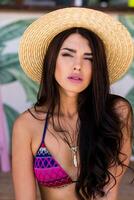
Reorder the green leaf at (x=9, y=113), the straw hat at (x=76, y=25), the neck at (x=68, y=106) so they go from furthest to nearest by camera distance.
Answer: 1. the green leaf at (x=9, y=113)
2. the neck at (x=68, y=106)
3. the straw hat at (x=76, y=25)

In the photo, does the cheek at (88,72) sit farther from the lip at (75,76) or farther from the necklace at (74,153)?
the necklace at (74,153)

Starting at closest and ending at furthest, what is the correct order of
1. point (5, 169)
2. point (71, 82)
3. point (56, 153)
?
point (71, 82)
point (56, 153)
point (5, 169)

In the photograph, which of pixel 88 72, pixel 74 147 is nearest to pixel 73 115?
pixel 74 147

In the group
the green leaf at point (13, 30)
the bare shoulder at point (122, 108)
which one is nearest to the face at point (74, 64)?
the bare shoulder at point (122, 108)

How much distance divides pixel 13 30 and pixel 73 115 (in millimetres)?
1841

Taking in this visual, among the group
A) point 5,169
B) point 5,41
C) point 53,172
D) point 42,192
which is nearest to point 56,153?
point 53,172

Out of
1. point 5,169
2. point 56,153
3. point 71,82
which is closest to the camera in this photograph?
point 71,82

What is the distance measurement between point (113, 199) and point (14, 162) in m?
0.47

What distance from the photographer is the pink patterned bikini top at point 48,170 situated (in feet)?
6.20

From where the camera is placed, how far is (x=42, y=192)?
2.05m

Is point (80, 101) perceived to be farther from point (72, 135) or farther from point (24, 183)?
point (24, 183)

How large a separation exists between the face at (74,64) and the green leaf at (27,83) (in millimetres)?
1933

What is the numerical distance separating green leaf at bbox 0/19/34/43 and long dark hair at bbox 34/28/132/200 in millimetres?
1780

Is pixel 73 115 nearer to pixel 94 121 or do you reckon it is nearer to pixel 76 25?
pixel 94 121
